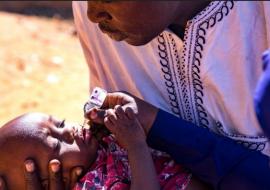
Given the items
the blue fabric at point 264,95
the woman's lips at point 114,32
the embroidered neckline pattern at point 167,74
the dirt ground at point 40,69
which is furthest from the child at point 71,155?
the dirt ground at point 40,69

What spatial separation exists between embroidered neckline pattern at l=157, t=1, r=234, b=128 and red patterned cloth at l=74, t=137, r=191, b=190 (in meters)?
0.23

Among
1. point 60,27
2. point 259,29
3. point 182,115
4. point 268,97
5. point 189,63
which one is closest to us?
point 268,97

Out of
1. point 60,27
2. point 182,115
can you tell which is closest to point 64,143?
point 182,115

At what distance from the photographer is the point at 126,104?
2.82 m

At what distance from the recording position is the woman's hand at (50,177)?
115 inches

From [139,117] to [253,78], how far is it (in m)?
0.52

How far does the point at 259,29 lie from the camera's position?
2627 millimetres

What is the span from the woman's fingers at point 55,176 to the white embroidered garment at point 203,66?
525mm

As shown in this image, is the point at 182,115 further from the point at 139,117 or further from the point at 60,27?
the point at 60,27

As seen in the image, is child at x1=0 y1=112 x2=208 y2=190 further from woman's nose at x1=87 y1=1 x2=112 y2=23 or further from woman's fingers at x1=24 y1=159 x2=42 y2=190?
woman's nose at x1=87 y1=1 x2=112 y2=23

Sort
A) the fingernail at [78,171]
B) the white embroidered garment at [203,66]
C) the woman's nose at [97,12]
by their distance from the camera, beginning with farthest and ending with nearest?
the fingernail at [78,171]
the white embroidered garment at [203,66]
the woman's nose at [97,12]

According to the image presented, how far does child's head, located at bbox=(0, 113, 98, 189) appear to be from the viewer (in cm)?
293

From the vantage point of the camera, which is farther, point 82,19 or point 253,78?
point 82,19

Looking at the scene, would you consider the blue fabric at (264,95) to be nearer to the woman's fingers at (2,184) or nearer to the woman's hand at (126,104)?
the woman's hand at (126,104)
